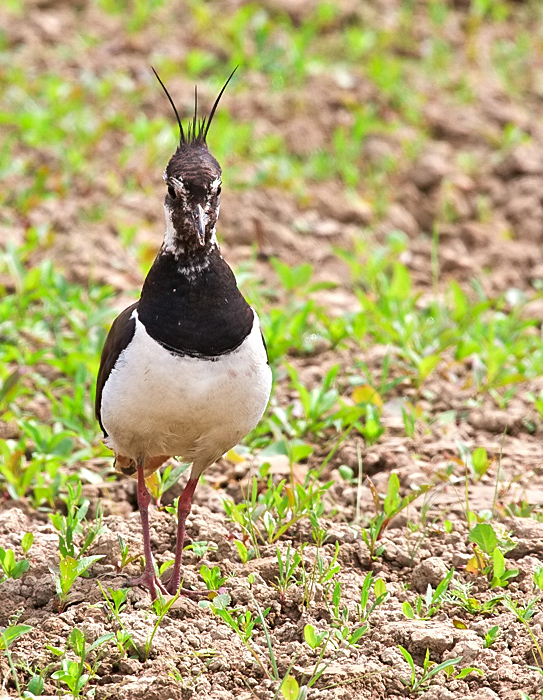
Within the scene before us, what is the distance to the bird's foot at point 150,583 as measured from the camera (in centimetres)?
397

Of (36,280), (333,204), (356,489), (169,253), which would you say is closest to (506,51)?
(333,204)

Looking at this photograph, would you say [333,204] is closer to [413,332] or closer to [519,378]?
[413,332]

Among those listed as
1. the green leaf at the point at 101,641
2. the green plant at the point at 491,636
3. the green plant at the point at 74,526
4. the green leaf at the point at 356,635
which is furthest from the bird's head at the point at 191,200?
the green plant at the point at 491,636

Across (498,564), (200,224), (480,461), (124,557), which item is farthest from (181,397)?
(480,461)

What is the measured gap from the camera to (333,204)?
7.50m

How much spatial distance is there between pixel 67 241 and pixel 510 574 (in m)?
3.94

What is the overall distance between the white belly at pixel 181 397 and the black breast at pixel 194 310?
0.04 meters

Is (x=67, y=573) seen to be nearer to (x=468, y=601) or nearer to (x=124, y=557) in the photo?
(x=124, y=557)

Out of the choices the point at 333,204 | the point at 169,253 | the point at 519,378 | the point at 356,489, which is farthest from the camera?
the point at 333,204

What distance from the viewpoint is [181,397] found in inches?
146

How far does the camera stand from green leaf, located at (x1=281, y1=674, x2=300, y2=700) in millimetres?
3283

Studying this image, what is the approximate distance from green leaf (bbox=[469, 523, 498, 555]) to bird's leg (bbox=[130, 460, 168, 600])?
4.24 ft

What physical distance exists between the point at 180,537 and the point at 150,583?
23 cm

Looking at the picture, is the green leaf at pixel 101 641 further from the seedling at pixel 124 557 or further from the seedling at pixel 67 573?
the seedling at pixel 124 557
